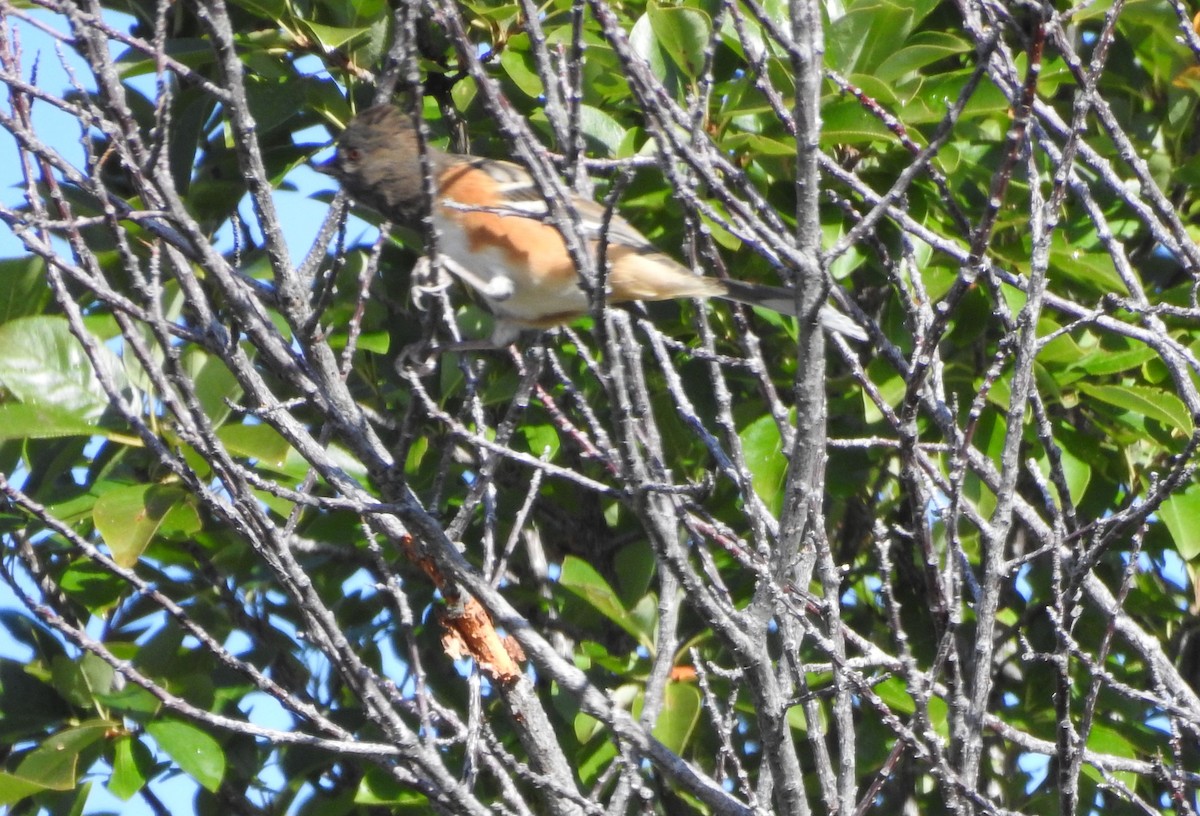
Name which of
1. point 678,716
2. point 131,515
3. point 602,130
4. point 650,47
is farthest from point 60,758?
point 650,47

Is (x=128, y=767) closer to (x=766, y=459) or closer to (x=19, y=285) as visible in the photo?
(x=19, y=285)

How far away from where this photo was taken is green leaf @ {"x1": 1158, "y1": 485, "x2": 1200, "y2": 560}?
2.91m

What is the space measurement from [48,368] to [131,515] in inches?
16.0

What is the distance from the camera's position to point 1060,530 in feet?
7.50

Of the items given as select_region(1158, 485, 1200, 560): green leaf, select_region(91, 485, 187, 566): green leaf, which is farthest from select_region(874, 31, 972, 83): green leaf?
select_region(91, 485, 187, 566): green leaf

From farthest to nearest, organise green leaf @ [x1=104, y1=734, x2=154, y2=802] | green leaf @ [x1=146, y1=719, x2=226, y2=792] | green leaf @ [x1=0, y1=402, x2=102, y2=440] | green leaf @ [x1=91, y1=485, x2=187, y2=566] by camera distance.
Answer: green leaf @ [x1=104, y1=734, x2=154, y2=802]
green leaf @ [x1=146, y1=719, x2=226, y2=792]
green leaf @ [x1=0, y1=402, x2=102, y2=440]
green leaf @ [x1=91, y1=485, x2=187, y2=566]

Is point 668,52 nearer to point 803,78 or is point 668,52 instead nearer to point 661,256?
point 661,256

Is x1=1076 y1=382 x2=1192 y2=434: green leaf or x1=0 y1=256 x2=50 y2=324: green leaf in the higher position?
x1=0 y1=256 x2=50 y2=324: green leaf

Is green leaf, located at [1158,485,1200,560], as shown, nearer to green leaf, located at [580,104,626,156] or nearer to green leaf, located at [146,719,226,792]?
green leaf, located at [580,104,626,156]

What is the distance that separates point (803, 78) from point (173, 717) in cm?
222

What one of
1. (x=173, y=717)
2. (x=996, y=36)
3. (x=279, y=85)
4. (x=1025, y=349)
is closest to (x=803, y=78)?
(x=996, y=36)

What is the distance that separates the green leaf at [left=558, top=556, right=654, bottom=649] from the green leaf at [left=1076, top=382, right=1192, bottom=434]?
1.14 m

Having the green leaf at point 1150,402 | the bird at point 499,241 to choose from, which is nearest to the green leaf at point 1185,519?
the green leaf at point 1150,402

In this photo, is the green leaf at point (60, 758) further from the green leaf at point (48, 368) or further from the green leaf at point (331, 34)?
the green leaf at point (331, 34)
